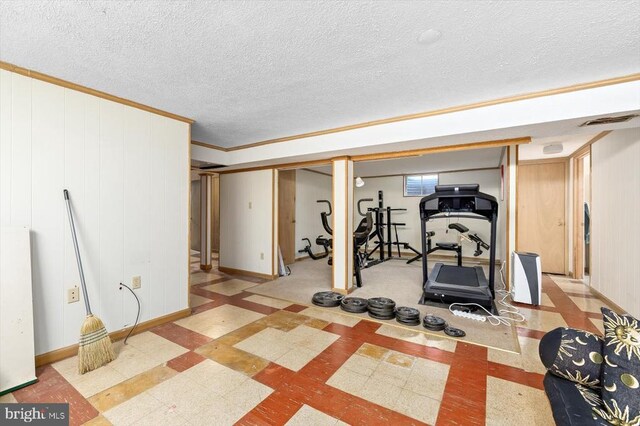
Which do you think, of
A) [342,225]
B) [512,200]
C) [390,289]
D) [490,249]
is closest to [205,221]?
[342,225]

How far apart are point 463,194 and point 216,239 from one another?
6.58 meters

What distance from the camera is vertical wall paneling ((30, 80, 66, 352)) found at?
227cm

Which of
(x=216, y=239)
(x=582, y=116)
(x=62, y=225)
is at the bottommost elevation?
(x=216, y=239)

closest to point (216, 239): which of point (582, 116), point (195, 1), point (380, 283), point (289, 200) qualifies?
point (289, 200)

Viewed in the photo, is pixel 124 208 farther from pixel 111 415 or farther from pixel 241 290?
pixel 241 290

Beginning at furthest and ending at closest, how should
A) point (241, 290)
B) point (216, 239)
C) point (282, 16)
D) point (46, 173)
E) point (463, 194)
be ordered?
point (216, 239), point (241, 290), point (463, 194), point (46, 173), point (282, 16)

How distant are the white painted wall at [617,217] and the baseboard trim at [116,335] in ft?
16.6

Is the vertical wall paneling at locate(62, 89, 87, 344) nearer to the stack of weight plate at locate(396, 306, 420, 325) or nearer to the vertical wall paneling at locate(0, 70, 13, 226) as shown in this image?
the vertical wall paneling at locate(0, 70, 13, 226)

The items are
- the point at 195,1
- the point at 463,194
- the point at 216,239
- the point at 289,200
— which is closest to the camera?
Result: the point at 195,1

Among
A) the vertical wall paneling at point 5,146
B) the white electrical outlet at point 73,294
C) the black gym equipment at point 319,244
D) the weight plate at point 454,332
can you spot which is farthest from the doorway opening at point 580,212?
the vertical wall paneling at point 5,146

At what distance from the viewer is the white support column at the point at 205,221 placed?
19.0 ft

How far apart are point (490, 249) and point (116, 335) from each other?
14.9 ft

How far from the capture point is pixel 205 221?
5797 mm

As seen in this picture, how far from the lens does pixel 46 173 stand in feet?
7.67
